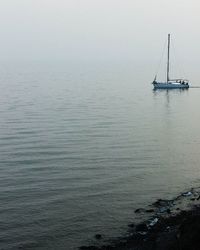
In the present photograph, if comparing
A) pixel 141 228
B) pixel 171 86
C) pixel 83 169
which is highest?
pixel 171 86

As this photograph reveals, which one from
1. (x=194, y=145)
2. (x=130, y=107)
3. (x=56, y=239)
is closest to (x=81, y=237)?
(x=56, y=239)

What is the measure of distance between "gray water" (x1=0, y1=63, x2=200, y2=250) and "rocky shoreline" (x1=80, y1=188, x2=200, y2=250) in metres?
1.16

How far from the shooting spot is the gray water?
101 feet

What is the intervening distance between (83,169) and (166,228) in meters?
17.2

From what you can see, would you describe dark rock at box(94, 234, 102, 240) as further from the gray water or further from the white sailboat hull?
the white sailboat hull

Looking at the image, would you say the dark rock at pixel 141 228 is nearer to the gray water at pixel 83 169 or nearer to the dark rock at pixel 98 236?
the gray water at pixel 83 169

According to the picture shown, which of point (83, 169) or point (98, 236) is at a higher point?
point (83, 169)

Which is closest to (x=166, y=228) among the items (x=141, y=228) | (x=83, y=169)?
(x=141, y=228)

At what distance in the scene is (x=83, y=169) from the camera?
1730 inches

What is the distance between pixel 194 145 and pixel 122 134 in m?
9.89

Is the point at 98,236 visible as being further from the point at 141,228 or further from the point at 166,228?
the point at 166,228

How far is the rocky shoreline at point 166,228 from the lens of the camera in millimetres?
22219

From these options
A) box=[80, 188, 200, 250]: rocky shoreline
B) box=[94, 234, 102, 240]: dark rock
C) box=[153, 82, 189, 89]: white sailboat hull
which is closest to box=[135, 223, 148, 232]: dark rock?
box=[80, 188, 200, 250]: rocky shoreline

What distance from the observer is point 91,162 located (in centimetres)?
4675
